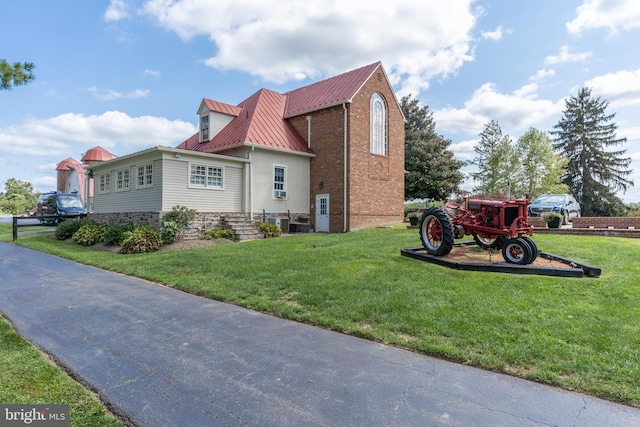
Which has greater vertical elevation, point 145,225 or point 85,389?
point 145,225

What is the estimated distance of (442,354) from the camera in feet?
13.0

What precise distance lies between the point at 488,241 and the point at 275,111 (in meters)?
15.2

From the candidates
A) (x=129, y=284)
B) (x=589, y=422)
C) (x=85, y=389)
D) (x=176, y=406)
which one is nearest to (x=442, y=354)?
(x=589, y=422)

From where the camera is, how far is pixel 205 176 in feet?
53.2

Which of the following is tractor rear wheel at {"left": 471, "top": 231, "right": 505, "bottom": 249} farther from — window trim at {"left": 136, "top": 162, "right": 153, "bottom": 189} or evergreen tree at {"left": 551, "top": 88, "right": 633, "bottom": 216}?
evergreen tree at {"left": 551, "top": 88, "right": 633, "bottom": 216}

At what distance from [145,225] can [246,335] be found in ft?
41.0

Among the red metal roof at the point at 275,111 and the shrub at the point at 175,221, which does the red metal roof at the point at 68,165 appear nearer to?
the red metal roof at the point at 275,111

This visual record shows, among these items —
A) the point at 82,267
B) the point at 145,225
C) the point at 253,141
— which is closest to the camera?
the point at 82,267

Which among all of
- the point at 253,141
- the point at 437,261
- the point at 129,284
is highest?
the point at 253,141

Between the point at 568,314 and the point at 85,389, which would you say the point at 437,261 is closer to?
the point at 568,314

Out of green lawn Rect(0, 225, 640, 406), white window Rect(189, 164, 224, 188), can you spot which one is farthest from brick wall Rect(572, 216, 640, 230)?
white window Rect(189, 164, 224, 188)

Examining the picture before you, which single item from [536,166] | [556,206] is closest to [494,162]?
[536,166]

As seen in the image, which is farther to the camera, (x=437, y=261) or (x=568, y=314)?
(x=437, y=261)

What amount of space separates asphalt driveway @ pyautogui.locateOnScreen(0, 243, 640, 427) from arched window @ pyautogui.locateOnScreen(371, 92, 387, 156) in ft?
53.3
